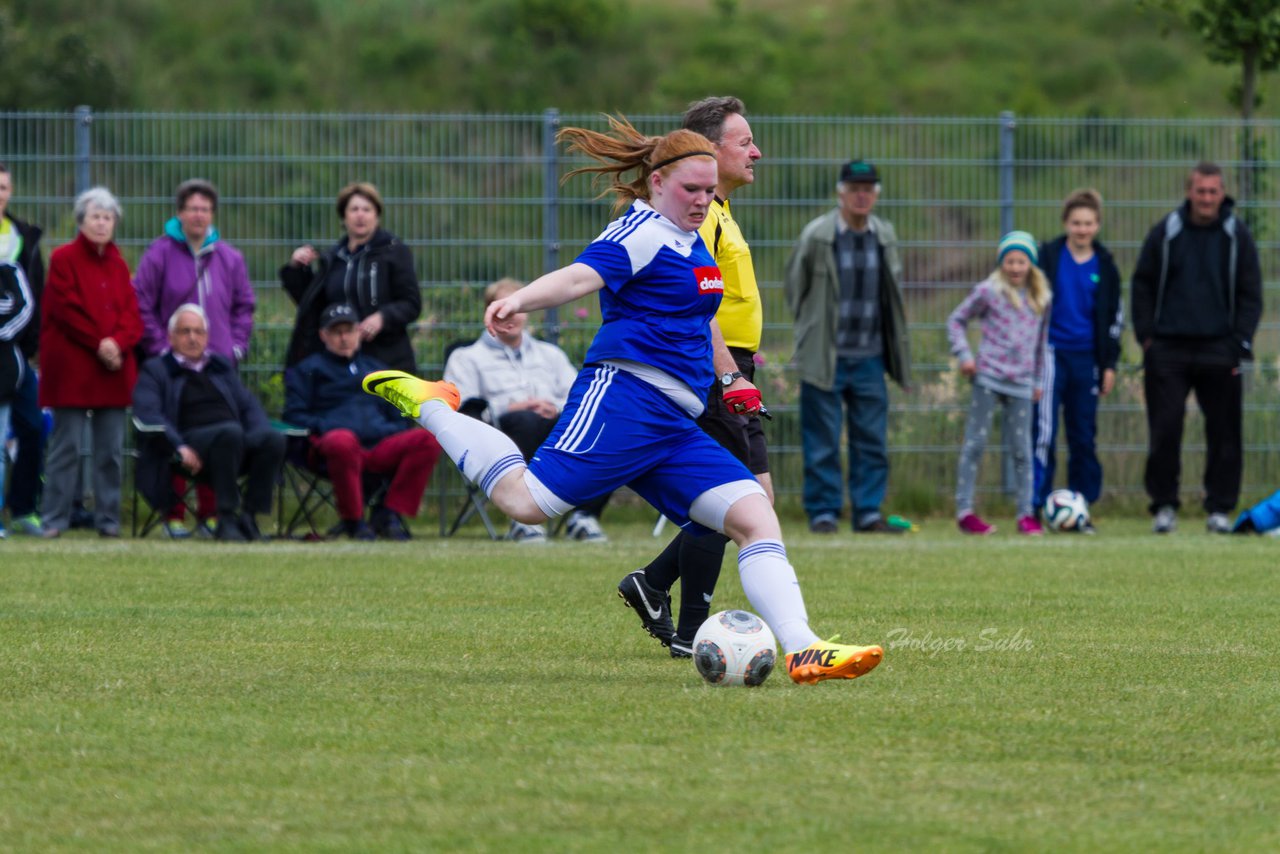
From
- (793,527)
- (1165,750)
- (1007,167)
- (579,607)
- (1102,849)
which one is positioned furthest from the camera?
(1007,167)

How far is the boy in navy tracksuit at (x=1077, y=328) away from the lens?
13.4 meters

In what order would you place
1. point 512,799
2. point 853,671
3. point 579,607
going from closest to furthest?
point 512,799
point 853,671
point 579,607

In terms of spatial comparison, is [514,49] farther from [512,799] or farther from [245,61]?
[512,799]

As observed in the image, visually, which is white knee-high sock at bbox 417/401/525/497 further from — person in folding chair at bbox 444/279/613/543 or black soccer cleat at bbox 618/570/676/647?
person in folding chair at bbox 444/279/613/543

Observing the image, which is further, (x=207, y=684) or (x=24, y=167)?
(x=24, y=167)

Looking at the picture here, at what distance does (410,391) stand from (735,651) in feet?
4.65

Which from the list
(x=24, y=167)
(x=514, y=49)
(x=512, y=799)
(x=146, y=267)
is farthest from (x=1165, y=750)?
(x=514, y=49)

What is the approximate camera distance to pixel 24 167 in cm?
1429

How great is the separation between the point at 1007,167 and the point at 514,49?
2889 cm

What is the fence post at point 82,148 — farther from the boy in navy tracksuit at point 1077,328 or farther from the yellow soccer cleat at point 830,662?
the yellow soccer cleat at point 830,662

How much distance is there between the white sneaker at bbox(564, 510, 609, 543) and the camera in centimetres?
1259

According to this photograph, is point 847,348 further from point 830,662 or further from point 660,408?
point 830,662

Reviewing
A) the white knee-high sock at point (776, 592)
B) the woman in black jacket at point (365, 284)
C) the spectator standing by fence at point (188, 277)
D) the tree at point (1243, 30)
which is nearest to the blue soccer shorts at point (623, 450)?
the white knee-high sock at point (776, 592)

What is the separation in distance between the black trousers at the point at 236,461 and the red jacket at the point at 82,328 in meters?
0.73
